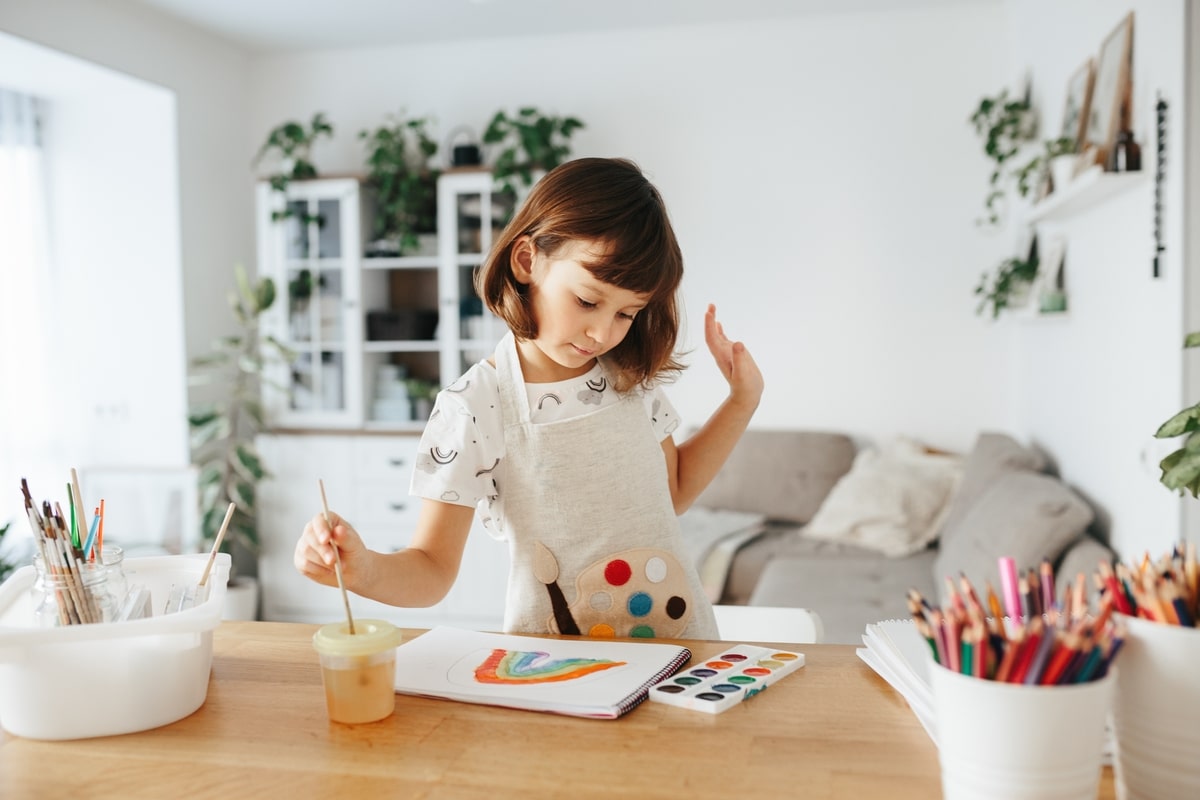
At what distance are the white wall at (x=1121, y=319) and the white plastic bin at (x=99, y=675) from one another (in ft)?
6.29

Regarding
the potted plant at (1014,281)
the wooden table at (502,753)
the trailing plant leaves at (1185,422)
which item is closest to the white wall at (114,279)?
the potted plant at (1014,281)

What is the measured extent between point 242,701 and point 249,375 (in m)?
3.93

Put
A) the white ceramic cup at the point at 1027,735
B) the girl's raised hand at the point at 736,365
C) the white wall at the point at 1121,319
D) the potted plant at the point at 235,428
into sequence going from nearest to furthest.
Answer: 1. the white ceramic cup at the point at 1027,735
2. the girl's raised hand at the point at 736,365
3. the white wall at the point at 1121,319
4. the potted plant at the point at 235,428

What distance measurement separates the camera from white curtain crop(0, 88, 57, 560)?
13.3 ft

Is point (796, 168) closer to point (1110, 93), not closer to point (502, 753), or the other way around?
point (1110, 93)

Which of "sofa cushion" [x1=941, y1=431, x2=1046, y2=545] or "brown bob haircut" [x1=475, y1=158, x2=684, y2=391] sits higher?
"brown bob haircut" [x1=475, y1=158, x2=684, y2=391]

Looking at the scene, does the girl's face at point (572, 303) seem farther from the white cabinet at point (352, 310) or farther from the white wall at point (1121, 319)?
the white cabinet at point (352, 310)

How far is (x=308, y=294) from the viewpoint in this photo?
430cm

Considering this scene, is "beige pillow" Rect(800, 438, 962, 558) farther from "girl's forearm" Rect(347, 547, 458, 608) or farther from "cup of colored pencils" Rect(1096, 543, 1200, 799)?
"cup of colored pencils" Rect(1096, 543, 1200, 799)

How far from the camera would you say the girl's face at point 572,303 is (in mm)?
1205

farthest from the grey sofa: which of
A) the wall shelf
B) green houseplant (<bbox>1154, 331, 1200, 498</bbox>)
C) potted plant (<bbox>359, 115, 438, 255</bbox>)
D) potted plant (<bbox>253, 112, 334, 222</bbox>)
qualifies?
potted plant (<bbox>253, 112, 334, 222</bbox>)

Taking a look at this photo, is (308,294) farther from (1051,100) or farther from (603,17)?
(1051,100)

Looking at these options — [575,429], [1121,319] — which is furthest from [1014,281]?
[575,429]

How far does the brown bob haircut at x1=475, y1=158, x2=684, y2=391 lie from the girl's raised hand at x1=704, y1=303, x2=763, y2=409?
0.28ft
